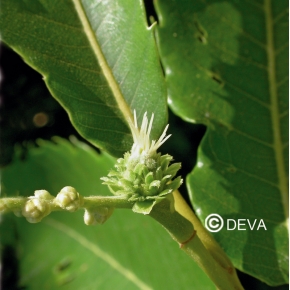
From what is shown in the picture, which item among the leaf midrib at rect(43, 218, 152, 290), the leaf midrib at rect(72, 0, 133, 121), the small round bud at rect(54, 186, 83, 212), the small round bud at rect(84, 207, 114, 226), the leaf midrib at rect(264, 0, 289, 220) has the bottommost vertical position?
the leaf midrib at rect(43, 218, 152, 290)

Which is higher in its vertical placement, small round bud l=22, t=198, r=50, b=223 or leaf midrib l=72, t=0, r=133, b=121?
leaf midrib l=72, t=0, r=133, b=121

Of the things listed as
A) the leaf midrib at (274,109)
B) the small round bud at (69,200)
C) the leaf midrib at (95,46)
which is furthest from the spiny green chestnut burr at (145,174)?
the leaf midrib at (274,109)

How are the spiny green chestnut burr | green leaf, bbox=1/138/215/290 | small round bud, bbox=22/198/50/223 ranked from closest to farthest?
small round bud, bbox=22/198/50/223 → the spiny green chestnut burr → green leaf, bbox=1/138/215/290

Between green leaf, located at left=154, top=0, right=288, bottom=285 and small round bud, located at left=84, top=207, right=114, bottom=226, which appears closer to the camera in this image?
small round bud, located at left=84, top=207, right=114, bottom=226

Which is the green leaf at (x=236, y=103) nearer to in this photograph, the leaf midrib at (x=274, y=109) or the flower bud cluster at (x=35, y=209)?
the leaf midrib at (x=274, y=109)

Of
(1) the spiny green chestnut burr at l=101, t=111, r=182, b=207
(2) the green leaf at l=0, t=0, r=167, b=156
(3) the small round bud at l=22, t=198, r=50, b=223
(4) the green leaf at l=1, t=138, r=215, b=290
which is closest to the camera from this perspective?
(3) the small round bud at l=22, t=198, r=50, b=223

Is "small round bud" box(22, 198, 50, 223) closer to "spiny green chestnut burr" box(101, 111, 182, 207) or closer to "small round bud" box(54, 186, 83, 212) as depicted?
"small round bud" box(54, 186, 83, 212)

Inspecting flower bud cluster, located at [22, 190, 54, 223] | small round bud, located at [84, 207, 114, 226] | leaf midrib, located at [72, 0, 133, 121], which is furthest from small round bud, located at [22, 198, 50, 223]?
leaf midrib, located at [72, 0, 133, 121]

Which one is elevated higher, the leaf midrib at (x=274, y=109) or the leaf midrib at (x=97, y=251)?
the leaf midrib at (x=274, y=109)
